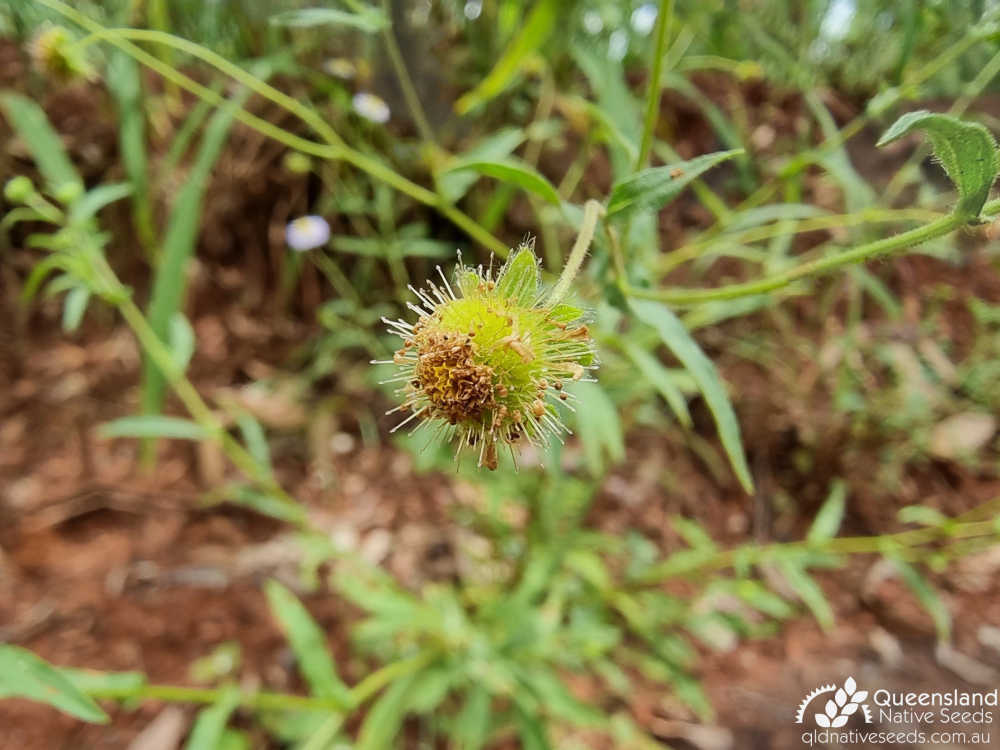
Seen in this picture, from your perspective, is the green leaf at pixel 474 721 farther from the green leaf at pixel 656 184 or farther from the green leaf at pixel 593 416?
the green leaf at pixel 656 184

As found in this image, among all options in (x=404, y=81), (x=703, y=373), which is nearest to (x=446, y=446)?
(x=404, y=81)

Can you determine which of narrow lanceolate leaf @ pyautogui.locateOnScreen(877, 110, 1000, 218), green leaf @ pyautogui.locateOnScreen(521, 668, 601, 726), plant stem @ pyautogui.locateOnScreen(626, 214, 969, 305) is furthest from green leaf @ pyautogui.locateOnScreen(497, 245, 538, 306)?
green leaf @ pyautogui.locateOnScreen(521, 668, 601, 726)

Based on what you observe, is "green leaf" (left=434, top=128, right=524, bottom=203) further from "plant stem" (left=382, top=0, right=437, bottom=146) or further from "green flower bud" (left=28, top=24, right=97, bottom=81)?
"green flower bud" (left=28, top=24, right=97, bottom=81)

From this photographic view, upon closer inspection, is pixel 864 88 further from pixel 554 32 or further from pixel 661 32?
pixel 661 32

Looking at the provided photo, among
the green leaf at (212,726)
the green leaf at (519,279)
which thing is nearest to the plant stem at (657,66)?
the green leaf at (519,279)

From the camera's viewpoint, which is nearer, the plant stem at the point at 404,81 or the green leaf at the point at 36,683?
the green leaf at the point at 36,683

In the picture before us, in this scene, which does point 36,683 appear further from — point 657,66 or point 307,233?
point 307,233

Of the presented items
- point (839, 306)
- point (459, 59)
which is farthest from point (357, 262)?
point (839, 306)
